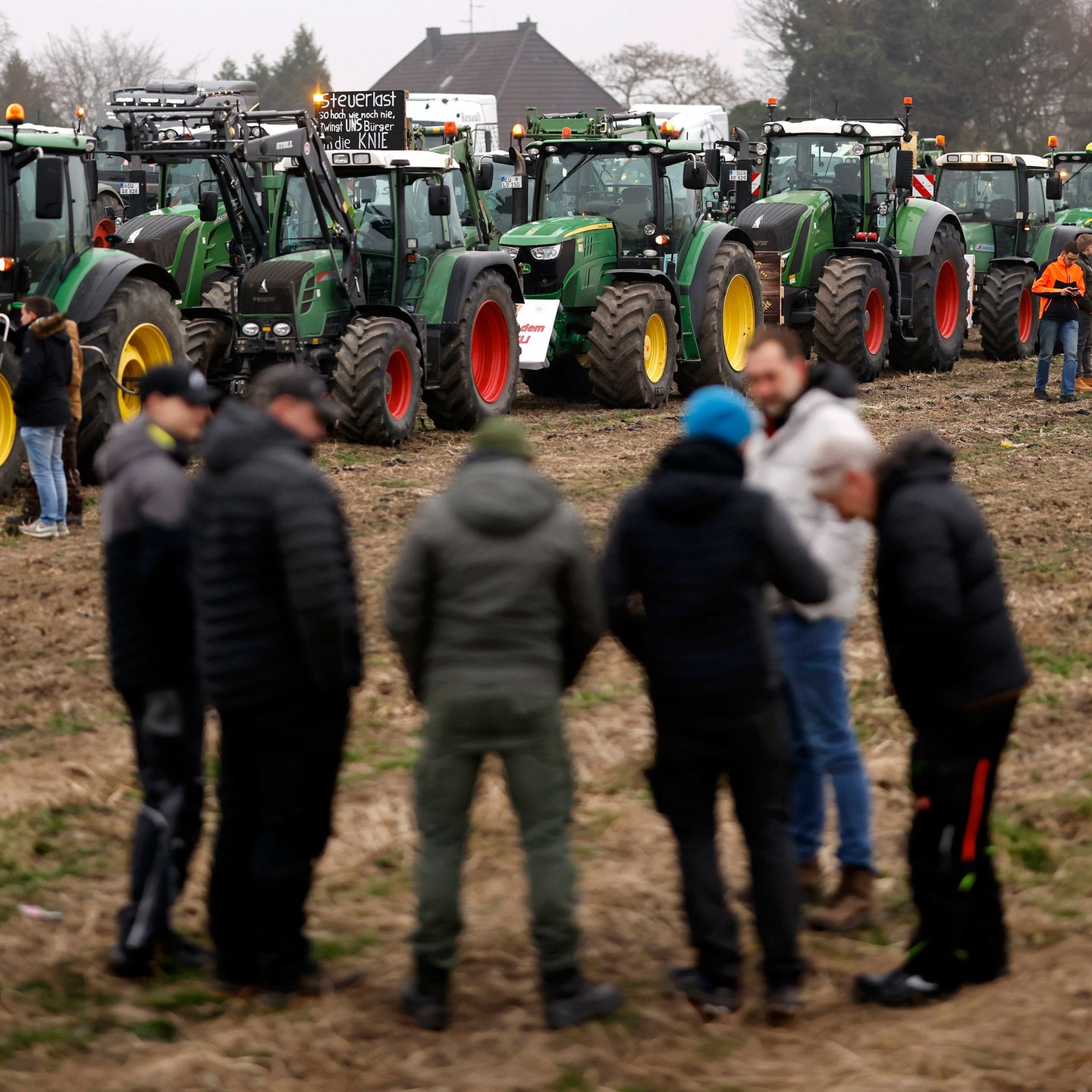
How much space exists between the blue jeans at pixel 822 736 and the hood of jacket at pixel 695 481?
0.69 m

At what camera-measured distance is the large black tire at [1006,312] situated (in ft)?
62.3

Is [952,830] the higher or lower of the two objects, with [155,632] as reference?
lower

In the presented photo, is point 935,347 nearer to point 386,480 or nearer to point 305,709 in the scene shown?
point 386,480

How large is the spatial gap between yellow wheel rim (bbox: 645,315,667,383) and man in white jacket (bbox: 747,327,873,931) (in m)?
10.4

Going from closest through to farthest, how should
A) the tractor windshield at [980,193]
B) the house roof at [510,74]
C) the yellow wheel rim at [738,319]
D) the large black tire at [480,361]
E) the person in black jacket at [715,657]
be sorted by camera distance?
the person in black jacket at [715,657]
the large black tire at [480,361]
the yellow wheel rim at [738,319]
the tractor windshield at [980,193]
the house roof at [510,74]

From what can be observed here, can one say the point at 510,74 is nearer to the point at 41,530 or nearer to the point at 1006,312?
the point at 1006,312

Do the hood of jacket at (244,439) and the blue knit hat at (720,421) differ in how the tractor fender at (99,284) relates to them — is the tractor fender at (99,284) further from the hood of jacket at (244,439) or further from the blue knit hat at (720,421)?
the blue knit hat at (720,421)

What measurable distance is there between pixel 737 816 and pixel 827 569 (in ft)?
2.34

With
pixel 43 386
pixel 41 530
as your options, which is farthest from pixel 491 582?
pixel 41 530

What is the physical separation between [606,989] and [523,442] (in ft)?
4.56

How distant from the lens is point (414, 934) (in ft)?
13.2

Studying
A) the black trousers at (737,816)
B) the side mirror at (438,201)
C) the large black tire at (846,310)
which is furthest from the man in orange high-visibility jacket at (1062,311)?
the black trousers at (737,816)

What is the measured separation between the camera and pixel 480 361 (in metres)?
14.1

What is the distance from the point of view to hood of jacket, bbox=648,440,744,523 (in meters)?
3.88
